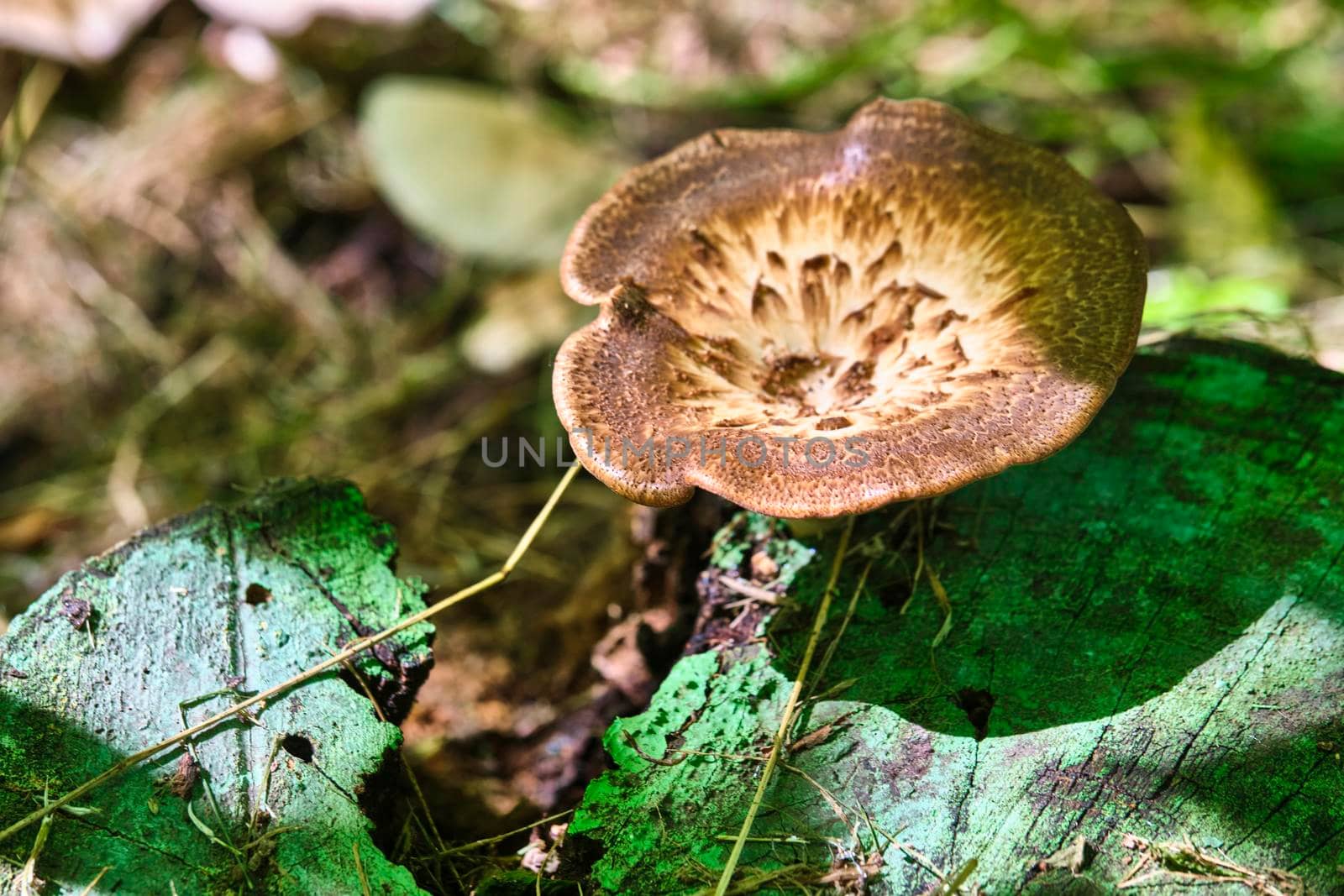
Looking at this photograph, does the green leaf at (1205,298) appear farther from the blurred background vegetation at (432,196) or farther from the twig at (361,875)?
the twig at (361,875)

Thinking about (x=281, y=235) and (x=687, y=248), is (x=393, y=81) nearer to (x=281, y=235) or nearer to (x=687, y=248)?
(x=281, y=235)

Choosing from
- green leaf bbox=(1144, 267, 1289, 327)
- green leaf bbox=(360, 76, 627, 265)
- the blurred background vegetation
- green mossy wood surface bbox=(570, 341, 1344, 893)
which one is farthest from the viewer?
green leaf bbox=(360, 76, 627, 265)

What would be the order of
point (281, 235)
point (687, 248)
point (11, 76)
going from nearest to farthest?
1. point (687, 248)
2. point (281, 235)
3. point (11, 76)

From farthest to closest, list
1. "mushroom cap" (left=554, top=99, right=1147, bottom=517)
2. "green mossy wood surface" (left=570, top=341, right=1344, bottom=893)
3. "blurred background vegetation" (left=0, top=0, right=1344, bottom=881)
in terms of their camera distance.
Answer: "blurred background vegetation" (left=0, top=0, right=1344, bottom=881) → "mushroom cap" (left=554, top=99, right=1147, bottom=517) → "green mossy wood surface" (left=570, top=341, right=1344, bottom=893)

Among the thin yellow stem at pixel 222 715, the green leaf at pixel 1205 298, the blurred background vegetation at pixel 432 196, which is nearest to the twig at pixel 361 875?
the thin yellow stem at pixel 222 715

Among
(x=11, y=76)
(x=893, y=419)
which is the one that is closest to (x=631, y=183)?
(x=893, y=419)

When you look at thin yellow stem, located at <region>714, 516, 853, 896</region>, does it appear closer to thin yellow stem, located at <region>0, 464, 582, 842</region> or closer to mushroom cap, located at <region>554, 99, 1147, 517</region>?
mushroom cap, located at <region>554, 99, 1147, 517</region>

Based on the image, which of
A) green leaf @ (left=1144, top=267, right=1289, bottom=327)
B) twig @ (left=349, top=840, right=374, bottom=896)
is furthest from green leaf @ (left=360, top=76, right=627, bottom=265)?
twig @ (left=349, top=840, right=374, bottom=896)
